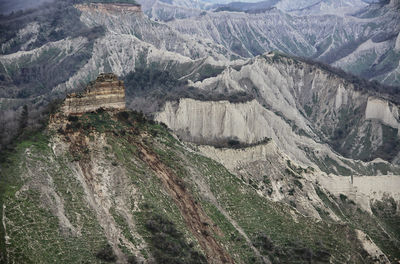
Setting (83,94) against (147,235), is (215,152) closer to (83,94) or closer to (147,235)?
(83,94)

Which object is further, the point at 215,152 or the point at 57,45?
the point at 57,45

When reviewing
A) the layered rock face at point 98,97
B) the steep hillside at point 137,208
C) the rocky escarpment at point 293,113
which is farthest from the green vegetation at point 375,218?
the layered rock face at point 98,97

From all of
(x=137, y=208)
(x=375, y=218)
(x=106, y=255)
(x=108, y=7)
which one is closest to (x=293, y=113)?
(x=375, y=218)

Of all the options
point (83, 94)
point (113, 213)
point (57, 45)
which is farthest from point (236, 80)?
point (113, 213)

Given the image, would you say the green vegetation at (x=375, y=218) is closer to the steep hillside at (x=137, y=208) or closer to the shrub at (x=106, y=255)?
the steep hillside at (x=137, y=208)

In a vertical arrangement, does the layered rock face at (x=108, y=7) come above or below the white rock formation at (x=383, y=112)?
above

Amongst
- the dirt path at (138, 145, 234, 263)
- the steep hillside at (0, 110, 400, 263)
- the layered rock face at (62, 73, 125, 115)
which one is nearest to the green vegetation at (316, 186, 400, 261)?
the steep hillside at (0, 110, 400, 263)
